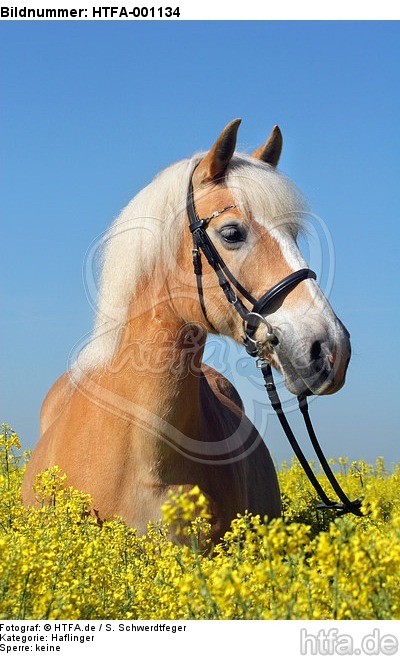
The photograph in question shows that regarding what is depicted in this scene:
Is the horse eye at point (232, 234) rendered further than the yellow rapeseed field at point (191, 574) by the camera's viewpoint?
Yes

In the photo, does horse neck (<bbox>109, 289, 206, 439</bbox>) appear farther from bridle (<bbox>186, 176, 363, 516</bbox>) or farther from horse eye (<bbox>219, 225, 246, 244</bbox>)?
horse eye (<bbox>219, 225, 246, 244</bbox>)

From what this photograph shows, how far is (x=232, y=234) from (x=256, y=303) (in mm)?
512

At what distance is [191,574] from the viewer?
137 inches

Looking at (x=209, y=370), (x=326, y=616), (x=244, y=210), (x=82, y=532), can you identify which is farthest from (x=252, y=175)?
(x=209, y=370)

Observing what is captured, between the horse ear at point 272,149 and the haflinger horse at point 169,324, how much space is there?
0.96 feet

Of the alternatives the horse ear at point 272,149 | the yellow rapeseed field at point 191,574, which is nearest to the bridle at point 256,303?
the horse ear at point 272,149

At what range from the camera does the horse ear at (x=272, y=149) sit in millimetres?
5523

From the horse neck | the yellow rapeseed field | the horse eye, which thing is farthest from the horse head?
the yellow rapeseed field

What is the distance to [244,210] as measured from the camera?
479 centimetres

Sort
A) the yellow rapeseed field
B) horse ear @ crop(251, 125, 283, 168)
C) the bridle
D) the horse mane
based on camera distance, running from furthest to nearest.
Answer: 1. horse ear @ crop(251, 125, 283, 168)
2. the horse mane
3. the bridle
4. the yellow rapeseed field

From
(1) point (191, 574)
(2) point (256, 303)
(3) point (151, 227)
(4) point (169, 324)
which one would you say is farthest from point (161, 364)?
(1) point (191, 574)

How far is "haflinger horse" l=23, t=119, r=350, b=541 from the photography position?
4.78m

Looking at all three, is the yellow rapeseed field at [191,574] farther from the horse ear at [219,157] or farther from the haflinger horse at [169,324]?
the horse ear at [219,157]

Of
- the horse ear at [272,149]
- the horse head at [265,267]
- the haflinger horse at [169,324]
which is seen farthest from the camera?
the horse ear at [272,149]
